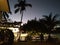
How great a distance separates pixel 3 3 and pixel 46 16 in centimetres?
2692

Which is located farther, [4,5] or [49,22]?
[49,22]

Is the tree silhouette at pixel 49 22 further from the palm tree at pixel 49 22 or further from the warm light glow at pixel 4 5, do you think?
the warm light glow at pixel 4 5

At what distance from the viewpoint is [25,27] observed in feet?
100

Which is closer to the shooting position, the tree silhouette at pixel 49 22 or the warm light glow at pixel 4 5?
the warm light glow at pixel 4 5

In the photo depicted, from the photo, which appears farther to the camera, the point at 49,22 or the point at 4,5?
the point at 49,22

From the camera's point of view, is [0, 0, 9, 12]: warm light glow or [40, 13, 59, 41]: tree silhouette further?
[40, 13, 59, 41]: tree silhouette

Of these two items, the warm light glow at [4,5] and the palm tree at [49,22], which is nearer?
the warm light glow at [4,5]

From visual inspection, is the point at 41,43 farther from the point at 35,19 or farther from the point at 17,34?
the point at 17,34

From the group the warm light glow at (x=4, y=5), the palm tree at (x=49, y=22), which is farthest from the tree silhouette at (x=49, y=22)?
the warm light glow at (x=4, y=5)

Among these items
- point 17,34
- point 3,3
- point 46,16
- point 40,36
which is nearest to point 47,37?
point 40,36

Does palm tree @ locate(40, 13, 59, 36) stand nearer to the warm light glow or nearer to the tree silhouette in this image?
the tree silhouette

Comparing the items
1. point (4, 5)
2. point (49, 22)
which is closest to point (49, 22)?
point (49, 22)

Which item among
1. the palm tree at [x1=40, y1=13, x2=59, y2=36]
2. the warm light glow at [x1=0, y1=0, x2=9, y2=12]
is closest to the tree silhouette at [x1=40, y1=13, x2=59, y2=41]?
the palm tree at [x1=40, y1=13, x2=59, y2=36]

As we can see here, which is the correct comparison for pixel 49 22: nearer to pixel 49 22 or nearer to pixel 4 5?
pixel 49 22
